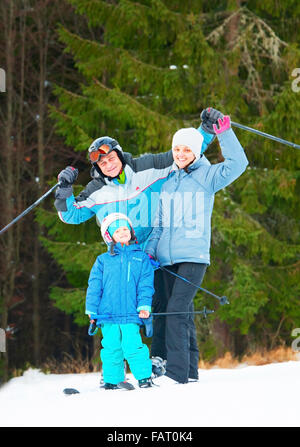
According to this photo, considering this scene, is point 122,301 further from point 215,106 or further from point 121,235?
point 215,106

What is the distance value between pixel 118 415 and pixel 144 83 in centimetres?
688

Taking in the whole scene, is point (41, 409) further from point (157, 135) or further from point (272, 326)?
point (272, 326)

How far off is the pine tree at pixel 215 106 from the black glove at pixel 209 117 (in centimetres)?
442

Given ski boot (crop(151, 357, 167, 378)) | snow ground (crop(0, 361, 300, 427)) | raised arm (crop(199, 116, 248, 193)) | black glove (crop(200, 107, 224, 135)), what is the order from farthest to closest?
ski boot (crop(151, 357, 167, 378)) < black glove (crop(200, 107, 224, 135)) < raised arm (crop(199, 116, 248, 193)) < snow ground (crop(0, 361, 300, 427))

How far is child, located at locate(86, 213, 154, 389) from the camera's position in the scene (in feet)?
14.3

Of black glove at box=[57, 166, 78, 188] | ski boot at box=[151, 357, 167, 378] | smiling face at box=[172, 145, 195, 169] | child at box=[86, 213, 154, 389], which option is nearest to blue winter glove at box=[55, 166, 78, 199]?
black glove at box=[57, 166, 78, 188]

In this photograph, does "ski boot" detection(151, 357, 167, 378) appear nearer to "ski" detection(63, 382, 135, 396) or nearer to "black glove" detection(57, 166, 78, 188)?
"ski" detection(63, 382, 135, 396)

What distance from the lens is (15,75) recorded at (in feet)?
45.9

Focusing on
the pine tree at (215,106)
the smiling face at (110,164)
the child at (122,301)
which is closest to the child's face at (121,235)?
the child at (122,301)

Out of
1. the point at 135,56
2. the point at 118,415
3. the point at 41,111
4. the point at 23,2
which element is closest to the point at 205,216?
the point at 118,415

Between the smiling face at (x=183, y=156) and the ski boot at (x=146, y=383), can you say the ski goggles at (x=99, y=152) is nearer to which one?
the smiling face at (x=183, y=156)

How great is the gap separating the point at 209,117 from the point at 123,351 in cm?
163

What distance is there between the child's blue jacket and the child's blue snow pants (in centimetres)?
6

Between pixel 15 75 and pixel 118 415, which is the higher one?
pixel 15 75
